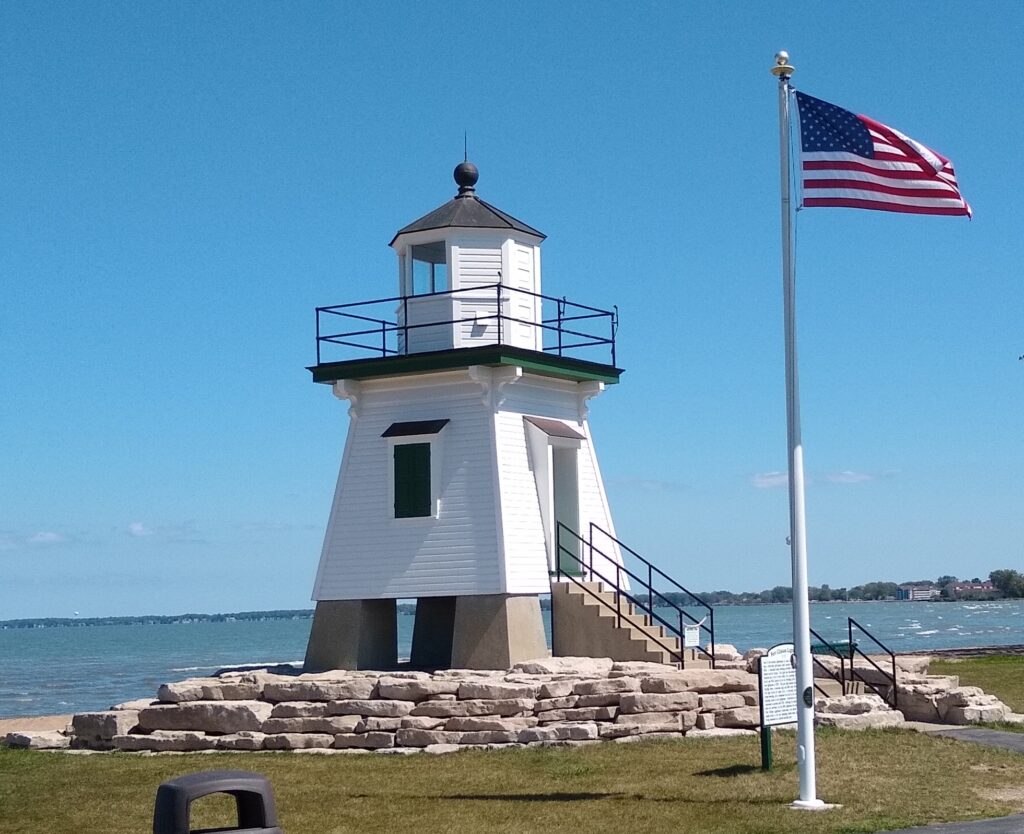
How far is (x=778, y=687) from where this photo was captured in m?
15.6

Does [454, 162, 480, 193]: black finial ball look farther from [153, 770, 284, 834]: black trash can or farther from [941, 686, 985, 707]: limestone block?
[153, 770, 284, 834]: black trash can

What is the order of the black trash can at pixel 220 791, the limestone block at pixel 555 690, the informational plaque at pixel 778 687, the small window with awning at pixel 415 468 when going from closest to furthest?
the black trash can at pixel 220 791, the informational plaque at pixel 778 687, the limestone block at pixel 555 690, the small window with awning at pixel 415 468

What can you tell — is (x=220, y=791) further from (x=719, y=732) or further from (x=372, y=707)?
(x=372, y=707)

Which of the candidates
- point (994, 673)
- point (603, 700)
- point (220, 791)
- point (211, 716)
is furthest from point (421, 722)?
point (994, 673)

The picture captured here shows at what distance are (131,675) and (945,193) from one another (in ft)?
210

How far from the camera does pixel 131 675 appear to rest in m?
72.8

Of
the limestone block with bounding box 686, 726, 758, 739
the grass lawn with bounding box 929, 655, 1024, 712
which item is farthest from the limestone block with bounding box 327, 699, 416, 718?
the grass lawn with bounding box 929, 655, 1024, 712

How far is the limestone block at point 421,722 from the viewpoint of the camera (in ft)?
62.6

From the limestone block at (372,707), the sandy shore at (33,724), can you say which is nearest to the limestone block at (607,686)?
the limestone block at (372,707)

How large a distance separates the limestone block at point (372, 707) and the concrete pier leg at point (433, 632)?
19.9 feet

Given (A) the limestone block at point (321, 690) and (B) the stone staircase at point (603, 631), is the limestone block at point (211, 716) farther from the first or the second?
(B) the stone staircase at point (603, 631)

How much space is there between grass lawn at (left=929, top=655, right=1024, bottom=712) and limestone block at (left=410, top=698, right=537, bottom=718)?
26.6 feet

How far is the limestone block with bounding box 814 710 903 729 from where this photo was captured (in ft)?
60.8

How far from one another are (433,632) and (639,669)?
7020 mm
